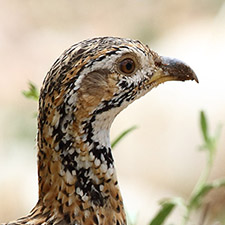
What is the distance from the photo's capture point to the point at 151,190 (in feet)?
27.9

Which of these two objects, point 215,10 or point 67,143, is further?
point 215,10

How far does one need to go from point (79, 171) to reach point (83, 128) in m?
0.21

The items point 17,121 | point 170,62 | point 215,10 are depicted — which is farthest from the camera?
point 215,10

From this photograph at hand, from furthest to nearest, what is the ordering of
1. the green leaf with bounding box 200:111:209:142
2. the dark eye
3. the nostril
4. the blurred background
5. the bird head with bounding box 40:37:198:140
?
the blurred background < the green leaf with bounding box 200:111:209:142 < the nostril < the dark eye < the bird head with bounding box 40:37:198:140

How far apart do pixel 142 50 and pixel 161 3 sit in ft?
31.4

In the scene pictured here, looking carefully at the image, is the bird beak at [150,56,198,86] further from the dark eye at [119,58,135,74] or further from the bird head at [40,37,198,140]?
the dark eye at [119,58,135,74]

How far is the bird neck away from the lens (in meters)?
3.53

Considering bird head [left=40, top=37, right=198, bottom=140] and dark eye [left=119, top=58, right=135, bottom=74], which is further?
dark eye [left=119, top=58, right=135, bottom=74]

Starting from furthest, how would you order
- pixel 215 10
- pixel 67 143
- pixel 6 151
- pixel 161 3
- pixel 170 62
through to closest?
pixel 161 3 → pixel 215 10 → pixel 6 151 → pixel 170 62 → pixel 67 143

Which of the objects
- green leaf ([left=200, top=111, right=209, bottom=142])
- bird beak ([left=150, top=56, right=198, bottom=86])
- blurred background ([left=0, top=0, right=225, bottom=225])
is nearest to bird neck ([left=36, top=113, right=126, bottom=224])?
bird beak ([left=150, top=56, right=198, bottom=86])

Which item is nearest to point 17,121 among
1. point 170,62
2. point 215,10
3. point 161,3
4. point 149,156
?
point 149,156

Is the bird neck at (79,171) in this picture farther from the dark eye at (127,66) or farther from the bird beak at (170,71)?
the bird beak at (170,71)

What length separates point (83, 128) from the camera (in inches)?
139

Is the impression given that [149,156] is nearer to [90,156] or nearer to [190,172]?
[190,172]
